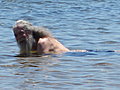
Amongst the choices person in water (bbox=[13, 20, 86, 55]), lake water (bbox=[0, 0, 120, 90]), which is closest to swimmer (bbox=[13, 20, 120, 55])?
person in water (bbox=[13, 20, 86, 55])

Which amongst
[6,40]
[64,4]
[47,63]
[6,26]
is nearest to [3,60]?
[47,63]

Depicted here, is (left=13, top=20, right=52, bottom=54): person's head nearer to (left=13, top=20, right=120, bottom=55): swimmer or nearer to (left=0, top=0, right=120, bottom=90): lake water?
(left=13, top=20, right=120, bottom=55): swimmer

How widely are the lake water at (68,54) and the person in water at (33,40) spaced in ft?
0.99

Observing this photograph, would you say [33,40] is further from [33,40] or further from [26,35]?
[26,35]

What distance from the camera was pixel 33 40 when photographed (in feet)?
28.8

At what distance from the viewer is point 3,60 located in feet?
26.5

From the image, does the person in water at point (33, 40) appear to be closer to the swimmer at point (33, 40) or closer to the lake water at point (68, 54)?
the swimmer at point (33, 40)

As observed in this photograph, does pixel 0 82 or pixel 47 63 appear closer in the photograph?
pixel 0 82

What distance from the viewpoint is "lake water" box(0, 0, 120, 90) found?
6.25 m

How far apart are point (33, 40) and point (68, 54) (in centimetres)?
81

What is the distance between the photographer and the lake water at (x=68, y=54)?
246 inches

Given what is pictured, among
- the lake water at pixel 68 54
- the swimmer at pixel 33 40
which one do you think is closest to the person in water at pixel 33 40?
the swimmer at pixel 33 40

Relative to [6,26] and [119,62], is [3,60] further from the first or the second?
[6,26]

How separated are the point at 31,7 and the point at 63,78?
41.8ft
